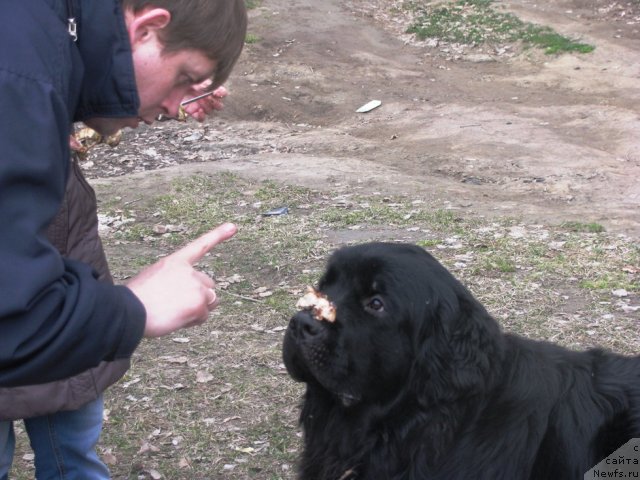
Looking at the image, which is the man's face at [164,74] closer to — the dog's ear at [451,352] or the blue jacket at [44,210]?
the blue jacket at [44,210]

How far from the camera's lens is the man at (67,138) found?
5.34 feet

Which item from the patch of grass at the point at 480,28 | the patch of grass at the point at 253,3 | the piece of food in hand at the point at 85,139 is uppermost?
the piece of food in hand at the point at 85,139

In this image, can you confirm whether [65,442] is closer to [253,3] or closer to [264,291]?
[264,291]

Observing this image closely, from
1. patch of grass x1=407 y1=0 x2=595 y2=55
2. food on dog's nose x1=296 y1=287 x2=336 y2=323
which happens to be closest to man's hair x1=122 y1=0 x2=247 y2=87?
food on dog's nose x1=296 y1=287 x2=336 y2=323

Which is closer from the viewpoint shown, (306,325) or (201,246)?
(201,246)

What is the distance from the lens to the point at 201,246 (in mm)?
→ 2111

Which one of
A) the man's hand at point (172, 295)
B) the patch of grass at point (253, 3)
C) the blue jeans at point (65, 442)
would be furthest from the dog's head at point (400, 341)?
the patch of grass at point (253, 3)

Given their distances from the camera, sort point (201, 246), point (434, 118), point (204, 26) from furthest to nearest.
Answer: point (434, 118), point (201, 246), point (204, 26)

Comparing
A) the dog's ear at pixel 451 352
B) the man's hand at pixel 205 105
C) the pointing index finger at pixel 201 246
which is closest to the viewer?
the pointing index finger at pixel 201 246

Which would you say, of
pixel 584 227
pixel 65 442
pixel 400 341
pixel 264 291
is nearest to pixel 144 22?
pixel 400 341

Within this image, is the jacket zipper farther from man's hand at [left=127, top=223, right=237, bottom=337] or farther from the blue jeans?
the blue jeans

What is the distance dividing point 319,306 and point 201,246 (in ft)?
3.95

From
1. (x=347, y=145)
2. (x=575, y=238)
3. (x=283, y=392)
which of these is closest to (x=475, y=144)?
(x=347, y=145)

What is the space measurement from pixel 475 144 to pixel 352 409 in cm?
915
